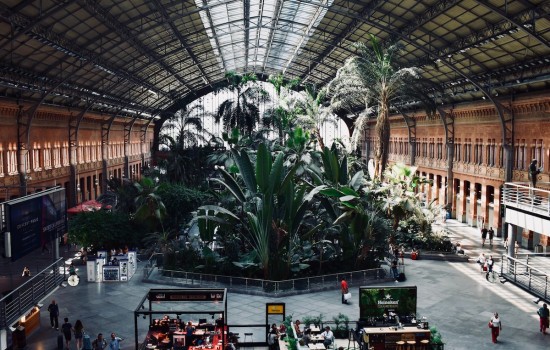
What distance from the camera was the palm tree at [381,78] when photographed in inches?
1118

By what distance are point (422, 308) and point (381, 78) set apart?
1347 cm

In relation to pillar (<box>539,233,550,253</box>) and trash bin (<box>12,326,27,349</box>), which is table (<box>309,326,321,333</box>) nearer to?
trash bin (<box>12,326,27,349</box>)

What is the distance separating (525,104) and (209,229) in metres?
19.0

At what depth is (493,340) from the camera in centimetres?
1617

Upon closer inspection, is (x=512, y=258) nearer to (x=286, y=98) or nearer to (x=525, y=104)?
(x=525, y=104)

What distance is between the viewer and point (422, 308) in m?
19.7

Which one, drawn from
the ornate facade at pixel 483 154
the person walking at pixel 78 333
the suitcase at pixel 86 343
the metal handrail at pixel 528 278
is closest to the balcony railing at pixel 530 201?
the metal handrail at pixel 528 278

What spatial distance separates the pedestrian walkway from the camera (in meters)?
16.7

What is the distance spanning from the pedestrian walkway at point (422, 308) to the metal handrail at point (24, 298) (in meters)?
1.94

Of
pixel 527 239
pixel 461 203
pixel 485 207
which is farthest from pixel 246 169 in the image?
pixel 461 203

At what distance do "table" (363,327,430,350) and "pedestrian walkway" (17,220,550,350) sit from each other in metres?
1.66

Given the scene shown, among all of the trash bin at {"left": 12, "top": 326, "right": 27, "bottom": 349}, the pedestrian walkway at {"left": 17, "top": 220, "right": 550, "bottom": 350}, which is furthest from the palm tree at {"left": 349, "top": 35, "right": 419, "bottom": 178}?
the trash bin at {"left": 12, "top": 326, "right": 27, "bottom": 349}

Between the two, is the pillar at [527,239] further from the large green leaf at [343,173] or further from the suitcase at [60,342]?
the suitcase at [60,342]

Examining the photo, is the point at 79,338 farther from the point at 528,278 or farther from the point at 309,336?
the point at 528,278
